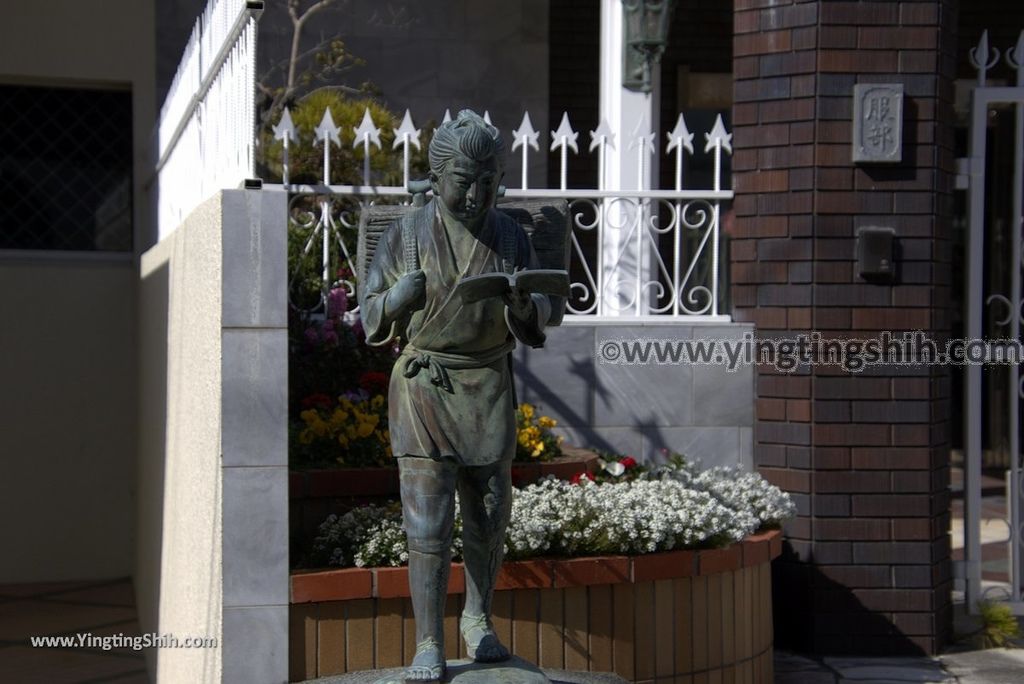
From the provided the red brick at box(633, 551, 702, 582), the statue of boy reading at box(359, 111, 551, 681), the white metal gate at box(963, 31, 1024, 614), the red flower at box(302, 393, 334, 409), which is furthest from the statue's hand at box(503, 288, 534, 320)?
the white metal gate at box(963, 31, 1024, 614)

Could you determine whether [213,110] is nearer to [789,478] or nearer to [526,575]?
[526,575]

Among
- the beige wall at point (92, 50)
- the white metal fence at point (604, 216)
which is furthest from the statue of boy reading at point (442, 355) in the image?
the beige wall at point (92, 50)

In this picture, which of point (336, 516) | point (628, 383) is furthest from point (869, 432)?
point (336, 516)

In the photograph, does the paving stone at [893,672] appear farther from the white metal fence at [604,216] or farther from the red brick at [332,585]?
the red brick at [332,585]

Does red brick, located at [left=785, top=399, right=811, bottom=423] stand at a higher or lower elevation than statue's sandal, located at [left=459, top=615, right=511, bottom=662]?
higher

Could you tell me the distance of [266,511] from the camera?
438 centimetres

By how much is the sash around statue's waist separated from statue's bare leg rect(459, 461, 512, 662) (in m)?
0.30

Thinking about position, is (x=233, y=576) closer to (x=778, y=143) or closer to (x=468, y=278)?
(x=468, y=278)

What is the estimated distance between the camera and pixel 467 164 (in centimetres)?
368

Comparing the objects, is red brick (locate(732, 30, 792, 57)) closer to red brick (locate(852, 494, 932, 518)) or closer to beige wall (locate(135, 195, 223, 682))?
red brick (locate(852, 494, 932, 518))

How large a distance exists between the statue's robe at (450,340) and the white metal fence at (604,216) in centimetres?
199

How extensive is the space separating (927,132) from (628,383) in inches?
70.7

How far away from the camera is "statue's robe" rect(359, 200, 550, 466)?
382 centimetres

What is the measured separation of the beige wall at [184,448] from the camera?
4445mm
